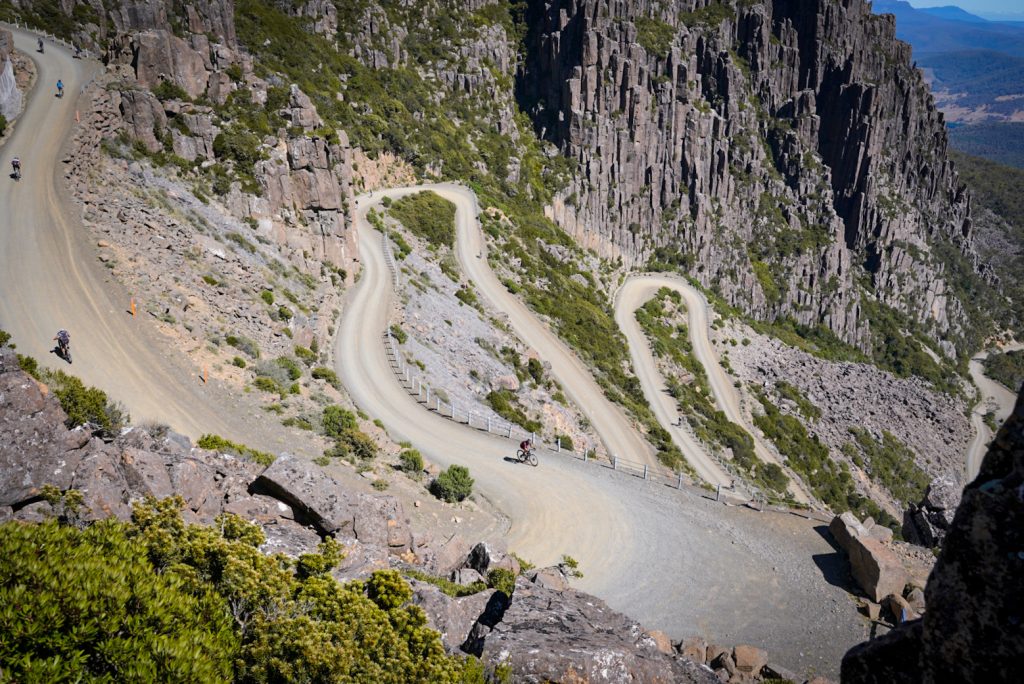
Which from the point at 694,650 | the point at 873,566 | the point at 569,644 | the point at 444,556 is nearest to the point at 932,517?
the point at 873,566

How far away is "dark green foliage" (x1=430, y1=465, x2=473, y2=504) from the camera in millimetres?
23312

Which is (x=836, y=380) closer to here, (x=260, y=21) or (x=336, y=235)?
(x=336, y=235)

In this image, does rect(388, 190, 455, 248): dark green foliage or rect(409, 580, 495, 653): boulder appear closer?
rect(409, 580, 495, 653): boulder

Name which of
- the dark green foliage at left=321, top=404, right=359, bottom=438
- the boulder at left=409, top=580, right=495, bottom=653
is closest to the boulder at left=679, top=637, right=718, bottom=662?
the boulder at left=409, top=580, right=495, bottom=653

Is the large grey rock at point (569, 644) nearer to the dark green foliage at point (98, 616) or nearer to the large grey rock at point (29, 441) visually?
the dark green foliage at point (98, 616)

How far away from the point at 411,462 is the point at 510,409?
13479mm

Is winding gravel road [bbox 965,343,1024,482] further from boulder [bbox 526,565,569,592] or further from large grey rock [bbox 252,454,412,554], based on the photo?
large grey rock [bbox 252,454,412,554]

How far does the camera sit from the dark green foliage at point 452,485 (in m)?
23.3

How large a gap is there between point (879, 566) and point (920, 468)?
72328 millimetres

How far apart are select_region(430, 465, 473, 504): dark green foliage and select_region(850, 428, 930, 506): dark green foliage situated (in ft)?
207

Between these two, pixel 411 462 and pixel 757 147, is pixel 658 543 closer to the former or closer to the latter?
pixel 411 462

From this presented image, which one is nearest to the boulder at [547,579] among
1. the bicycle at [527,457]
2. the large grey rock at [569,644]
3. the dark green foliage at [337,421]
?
the large grey rock at [569,644]

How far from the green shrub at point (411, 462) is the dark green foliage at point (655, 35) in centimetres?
11081

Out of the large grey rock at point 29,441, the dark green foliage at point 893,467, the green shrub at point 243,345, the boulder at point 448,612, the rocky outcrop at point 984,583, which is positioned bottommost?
the dark green foliage at point 893,467
